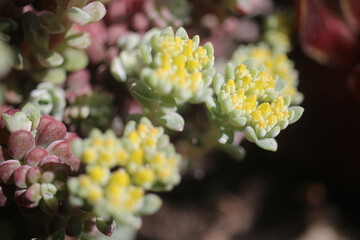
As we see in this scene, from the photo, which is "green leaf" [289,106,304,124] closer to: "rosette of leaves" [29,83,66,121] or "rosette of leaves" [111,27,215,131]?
"rosette of leaves" [111,27,215,131]

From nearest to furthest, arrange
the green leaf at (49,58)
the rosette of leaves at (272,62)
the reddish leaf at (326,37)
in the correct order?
the green leaf at (49,58)
the rosette of leaves at (272,62)
the reddish leaf at (326,37)

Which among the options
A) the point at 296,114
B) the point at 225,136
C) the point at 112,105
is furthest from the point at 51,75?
the point at 296,114

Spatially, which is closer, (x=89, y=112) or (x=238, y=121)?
(x=238, y=121)

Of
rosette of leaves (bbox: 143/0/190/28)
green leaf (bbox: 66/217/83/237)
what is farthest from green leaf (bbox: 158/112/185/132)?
rosette of leaves (bbox: 143/0/190/28)

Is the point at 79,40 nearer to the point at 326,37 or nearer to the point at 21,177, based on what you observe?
the point at 21,177

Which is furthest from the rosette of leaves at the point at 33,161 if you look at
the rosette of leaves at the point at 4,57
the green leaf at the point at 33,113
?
the rosette of leaves at the point at 4,57

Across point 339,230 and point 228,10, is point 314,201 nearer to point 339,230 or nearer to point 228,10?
point 339,230

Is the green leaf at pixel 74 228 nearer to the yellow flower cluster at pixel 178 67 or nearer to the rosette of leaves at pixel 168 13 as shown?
the yellow flower cluster at pixel 178 67
